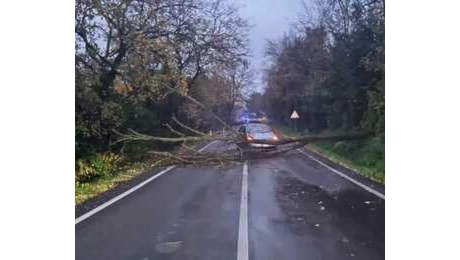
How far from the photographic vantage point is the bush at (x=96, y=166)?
2.55m

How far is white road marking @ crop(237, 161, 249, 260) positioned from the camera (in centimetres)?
233

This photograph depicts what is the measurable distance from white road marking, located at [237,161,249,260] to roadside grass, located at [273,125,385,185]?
334 mm

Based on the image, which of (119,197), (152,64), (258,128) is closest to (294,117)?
(258,128)

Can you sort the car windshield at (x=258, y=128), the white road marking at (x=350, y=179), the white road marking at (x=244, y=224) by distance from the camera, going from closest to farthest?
the white road marking at (x=244, y=224) < the white road marking at (x=350, y=179) < the car windshield at (x=258, y=128)

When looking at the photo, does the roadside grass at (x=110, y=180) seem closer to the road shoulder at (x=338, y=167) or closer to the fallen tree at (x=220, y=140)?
the fallen tree at (x=220, y=140)

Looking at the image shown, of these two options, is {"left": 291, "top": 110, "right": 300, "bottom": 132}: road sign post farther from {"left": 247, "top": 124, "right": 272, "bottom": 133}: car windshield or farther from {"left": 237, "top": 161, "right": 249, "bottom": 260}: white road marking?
{"left": 237, "top": 161, "right": 249, "bottom": 260}: white road marking

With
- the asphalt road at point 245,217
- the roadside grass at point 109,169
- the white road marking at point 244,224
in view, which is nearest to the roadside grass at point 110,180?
the roadside grass at point 109,169

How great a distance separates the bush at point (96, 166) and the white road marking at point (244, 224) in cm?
66

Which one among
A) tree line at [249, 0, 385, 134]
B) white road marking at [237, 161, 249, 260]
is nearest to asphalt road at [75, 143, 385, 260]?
white road marking at [237, 161, 249, 260]

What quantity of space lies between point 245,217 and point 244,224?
0.04 meters
